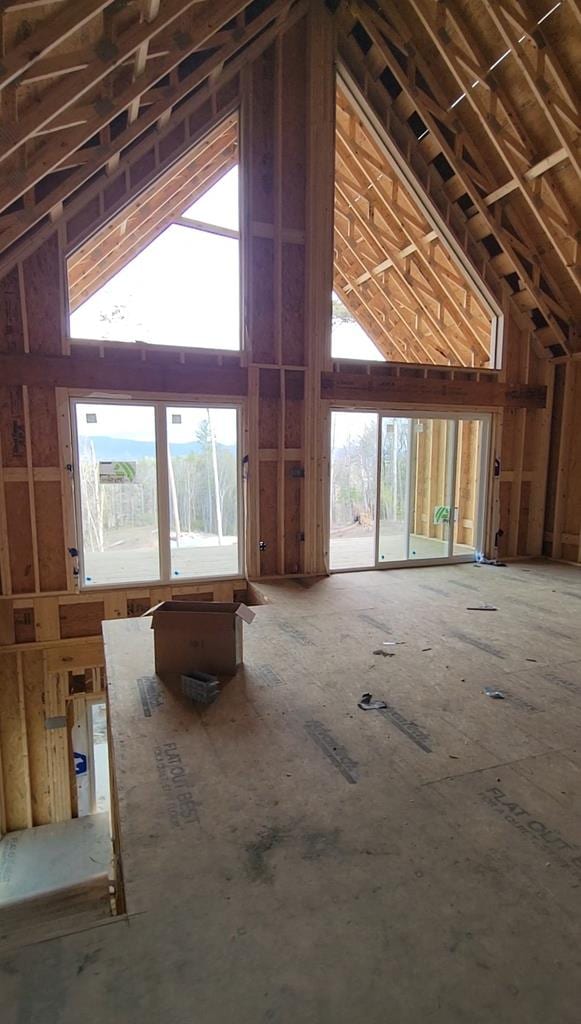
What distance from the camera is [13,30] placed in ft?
9.57

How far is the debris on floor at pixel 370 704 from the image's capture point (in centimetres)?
314

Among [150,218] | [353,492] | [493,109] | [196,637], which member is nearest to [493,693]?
[196,637]

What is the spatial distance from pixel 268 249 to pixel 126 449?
9.30ft

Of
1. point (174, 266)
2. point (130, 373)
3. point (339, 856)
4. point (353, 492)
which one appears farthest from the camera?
point (353, 492)

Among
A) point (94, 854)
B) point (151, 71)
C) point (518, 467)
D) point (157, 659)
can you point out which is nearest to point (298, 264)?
point (151, 71)

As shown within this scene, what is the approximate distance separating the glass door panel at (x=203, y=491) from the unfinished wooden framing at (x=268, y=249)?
233 mm

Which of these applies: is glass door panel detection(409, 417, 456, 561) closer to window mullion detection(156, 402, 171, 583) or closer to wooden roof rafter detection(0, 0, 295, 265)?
window mullion detection(156, 402, 171, 583)

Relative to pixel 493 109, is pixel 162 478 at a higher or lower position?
lower

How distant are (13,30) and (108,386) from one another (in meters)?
3.03

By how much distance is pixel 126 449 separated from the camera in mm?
5840

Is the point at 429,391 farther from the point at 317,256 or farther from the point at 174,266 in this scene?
the point at 174,266

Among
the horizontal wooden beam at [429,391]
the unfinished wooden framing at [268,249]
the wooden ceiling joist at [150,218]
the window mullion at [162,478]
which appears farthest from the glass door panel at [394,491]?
the wooden ceiling joist at [150,218]

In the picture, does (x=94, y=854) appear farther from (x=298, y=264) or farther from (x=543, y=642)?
(x=298, y=264)

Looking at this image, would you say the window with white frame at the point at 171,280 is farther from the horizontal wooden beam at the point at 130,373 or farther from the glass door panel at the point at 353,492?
the glass door panel at the point at 353,492
